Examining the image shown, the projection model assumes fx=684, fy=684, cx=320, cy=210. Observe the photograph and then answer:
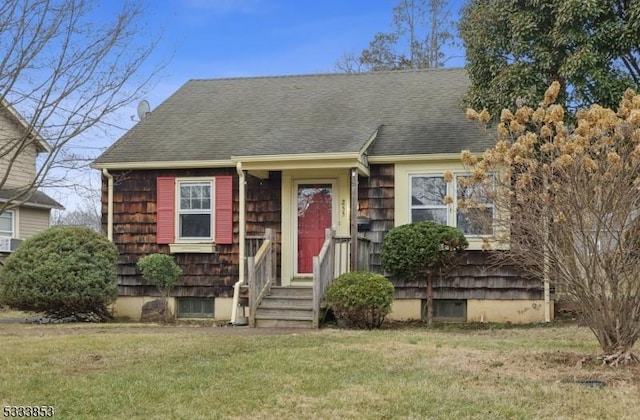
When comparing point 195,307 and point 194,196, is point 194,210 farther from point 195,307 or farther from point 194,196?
point 195,307

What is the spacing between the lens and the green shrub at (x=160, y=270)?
12.0 metres

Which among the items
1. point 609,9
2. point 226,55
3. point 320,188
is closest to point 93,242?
point 320,188

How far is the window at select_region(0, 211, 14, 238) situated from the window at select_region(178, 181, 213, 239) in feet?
34.7

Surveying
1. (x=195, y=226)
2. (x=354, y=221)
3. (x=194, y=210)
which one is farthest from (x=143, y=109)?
(x=354, y=221)

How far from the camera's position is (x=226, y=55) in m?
14.8

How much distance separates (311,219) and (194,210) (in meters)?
2.21

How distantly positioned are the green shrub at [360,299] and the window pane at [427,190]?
2.27 meters

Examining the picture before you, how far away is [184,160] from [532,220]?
299 inches

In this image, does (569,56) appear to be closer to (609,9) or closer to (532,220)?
(609,9)

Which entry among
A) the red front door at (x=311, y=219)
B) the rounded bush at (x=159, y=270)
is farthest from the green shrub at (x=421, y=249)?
the rounded bush at (x=159, y=270)

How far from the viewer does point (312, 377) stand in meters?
6.07

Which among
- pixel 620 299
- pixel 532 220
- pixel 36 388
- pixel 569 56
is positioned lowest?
pixel 36 388

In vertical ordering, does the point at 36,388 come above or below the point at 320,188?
below

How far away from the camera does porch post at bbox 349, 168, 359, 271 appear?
36.4 ft
